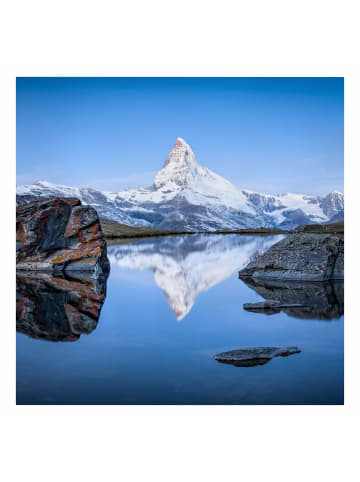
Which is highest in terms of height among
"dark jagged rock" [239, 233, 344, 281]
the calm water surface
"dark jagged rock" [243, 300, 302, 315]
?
"dark jagged rock" [239, 233, 344, 281]

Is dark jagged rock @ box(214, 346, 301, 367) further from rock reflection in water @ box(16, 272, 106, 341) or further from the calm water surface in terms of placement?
rock reflection in water @ box(16, 272, 106, 341)

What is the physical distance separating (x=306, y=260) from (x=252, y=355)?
33.8 ft

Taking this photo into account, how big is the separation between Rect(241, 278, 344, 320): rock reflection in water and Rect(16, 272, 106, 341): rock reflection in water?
470cm

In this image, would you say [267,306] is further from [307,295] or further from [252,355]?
[252,355]

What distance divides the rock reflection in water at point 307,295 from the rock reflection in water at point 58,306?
4702mm

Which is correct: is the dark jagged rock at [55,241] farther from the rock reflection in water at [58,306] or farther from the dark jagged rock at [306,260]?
the dark jagged rock at [306,260]

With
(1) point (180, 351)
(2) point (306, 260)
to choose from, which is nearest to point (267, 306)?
(1) point (180, 351)

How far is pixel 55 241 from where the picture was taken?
19281 mm

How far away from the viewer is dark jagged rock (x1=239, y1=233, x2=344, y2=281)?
659 inches

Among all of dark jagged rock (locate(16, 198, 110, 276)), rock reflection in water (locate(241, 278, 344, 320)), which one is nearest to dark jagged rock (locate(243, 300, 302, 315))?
rock reflection in water (locate(241, 278, 344, 320))

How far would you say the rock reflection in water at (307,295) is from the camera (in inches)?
433

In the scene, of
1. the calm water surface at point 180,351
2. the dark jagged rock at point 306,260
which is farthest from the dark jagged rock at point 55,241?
the dark jagged rock at point 306,260
